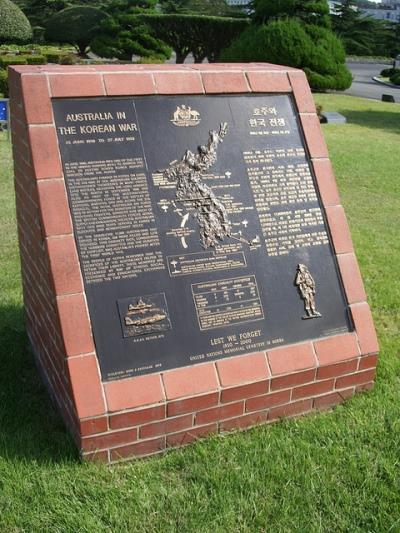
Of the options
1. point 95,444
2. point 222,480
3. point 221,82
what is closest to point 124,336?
point 95,444

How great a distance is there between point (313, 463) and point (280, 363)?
53 centimetres

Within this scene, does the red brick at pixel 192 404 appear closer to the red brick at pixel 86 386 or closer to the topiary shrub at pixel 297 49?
the red brick at pixel 86 386

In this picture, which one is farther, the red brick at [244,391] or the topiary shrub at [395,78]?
the topiary shrub at [395,78]

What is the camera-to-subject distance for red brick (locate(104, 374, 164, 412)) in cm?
283

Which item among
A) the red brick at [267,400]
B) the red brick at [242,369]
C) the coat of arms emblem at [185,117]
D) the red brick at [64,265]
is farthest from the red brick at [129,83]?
the red brick at [267,400]

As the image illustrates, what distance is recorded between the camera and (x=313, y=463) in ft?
9.68

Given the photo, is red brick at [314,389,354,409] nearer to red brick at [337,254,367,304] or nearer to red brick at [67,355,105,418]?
red brick at [337,254,367,304]

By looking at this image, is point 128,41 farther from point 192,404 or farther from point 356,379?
point 192,404

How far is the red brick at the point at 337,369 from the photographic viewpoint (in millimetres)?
3328

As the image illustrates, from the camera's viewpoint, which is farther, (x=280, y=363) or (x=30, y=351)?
(x=30, y=351)

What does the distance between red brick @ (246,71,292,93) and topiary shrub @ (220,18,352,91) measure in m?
15.9

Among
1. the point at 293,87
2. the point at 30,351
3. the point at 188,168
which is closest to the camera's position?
the point at 188,168

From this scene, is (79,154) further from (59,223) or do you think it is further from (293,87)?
(293,87)

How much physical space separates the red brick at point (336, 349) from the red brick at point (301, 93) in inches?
53.5
